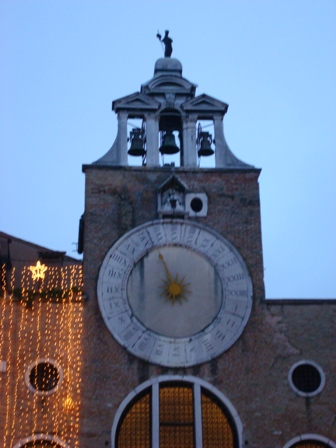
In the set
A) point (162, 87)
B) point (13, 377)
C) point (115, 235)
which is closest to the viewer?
point (13, 377)

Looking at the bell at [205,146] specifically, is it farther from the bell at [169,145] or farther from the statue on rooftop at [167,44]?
the statue on rooftop at [167,44]

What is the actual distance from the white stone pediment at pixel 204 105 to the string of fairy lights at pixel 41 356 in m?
5.09

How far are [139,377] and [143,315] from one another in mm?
1474

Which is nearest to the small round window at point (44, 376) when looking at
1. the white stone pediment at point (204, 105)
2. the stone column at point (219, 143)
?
the stone column at point (219, 143)

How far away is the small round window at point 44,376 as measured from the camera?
65.8 ft

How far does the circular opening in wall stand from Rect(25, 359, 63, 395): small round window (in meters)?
5.13

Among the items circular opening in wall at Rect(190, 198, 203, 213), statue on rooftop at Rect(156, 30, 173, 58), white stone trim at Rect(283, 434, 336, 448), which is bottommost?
white stone trim at Rect(283, 434, 336, 448)

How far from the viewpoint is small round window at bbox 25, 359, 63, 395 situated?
2006 centimetres

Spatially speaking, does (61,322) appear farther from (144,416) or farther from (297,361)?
(297,361)

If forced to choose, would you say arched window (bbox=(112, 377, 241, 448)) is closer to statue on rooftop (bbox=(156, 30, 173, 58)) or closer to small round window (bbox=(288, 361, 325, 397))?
small round window (bbox=(288, 361, 325, 397))

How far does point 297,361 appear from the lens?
2080 centimetres

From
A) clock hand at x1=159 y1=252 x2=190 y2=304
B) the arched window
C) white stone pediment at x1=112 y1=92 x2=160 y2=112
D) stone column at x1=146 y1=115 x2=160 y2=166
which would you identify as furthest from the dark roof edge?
white stone pediment at x1=112 y1=92 x2=160 y2=112

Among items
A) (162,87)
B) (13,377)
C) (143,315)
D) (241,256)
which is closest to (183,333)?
(143,315)

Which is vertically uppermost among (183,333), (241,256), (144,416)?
(241,256)
